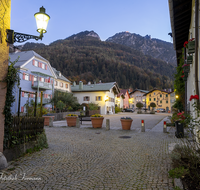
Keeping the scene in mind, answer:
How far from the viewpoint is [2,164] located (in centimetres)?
434

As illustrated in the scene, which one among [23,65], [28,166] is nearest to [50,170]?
[28,166]

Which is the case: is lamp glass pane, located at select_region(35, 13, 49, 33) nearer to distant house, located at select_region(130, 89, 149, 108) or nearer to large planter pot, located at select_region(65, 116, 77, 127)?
large planter pot, located at select_region(65, 116, 77, 127)

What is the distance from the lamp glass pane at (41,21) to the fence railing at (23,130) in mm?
2767

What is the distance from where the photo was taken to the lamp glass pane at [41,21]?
4.96 meters

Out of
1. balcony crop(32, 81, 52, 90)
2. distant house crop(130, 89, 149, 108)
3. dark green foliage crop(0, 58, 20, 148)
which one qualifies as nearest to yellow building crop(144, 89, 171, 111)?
distant house crop(130, 89, 149, 108)

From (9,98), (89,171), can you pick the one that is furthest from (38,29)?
(89,171)

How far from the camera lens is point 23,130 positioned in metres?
5.59

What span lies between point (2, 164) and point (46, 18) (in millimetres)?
4077

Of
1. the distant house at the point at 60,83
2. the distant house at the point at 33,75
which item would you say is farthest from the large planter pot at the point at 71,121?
the distant house at the point at 60,83

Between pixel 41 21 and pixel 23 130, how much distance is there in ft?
11.0

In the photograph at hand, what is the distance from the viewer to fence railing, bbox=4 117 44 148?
5.06 meters

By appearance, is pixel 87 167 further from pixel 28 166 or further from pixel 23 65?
pixel 23 65

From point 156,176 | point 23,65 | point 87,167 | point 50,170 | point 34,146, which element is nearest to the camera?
point 156,176

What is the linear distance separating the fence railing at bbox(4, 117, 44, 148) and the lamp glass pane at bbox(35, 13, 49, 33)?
Result: 9.08 ft
